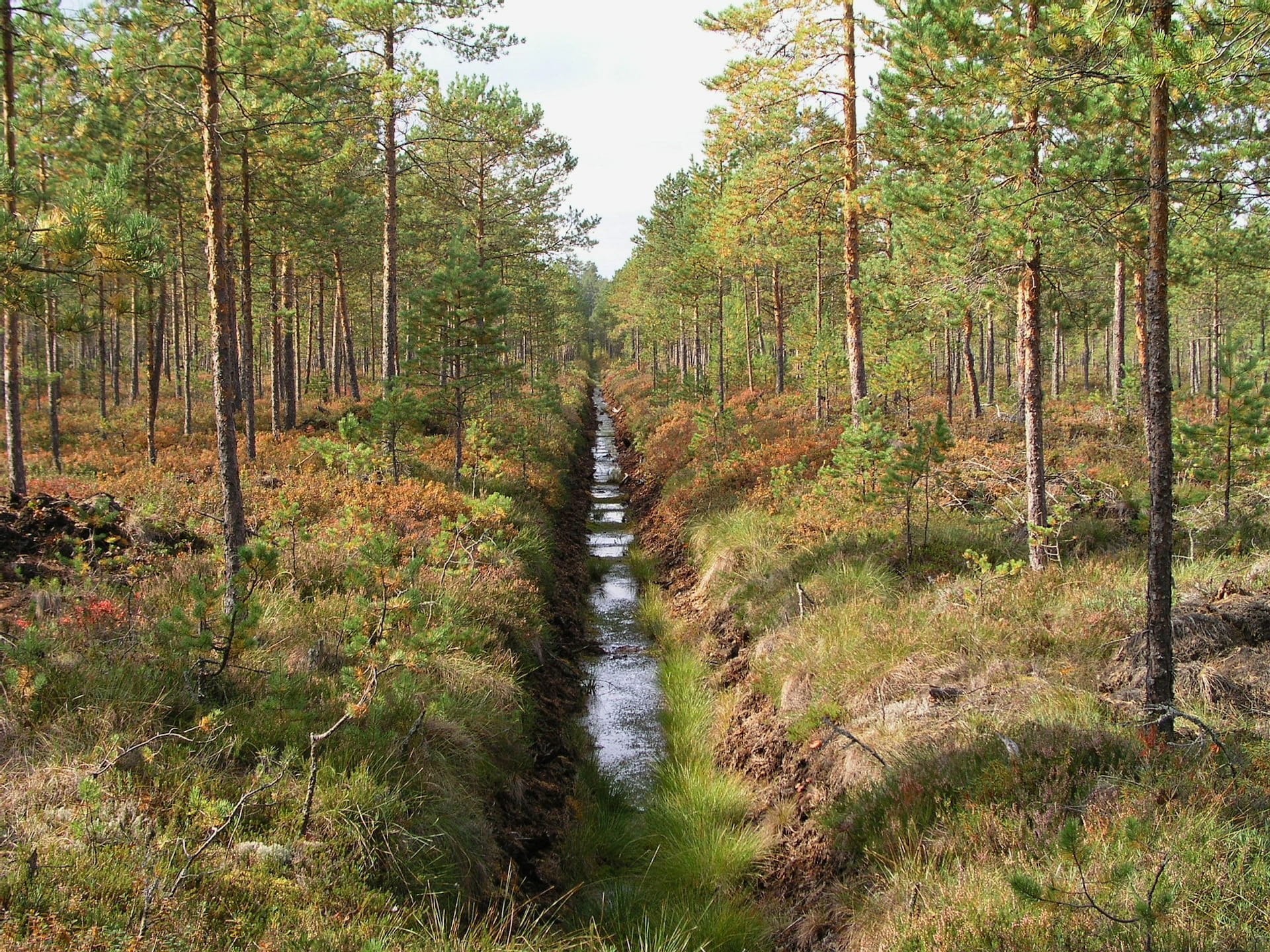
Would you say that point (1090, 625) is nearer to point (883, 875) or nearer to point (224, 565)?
point (883, 875)

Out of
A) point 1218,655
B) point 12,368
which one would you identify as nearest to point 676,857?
point 1218,655

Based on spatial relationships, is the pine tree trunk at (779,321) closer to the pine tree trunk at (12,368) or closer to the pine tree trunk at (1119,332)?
the pine tree trunk at (1119,332)

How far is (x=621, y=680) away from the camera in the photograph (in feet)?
35.2

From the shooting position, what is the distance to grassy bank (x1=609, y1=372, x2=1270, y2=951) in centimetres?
394

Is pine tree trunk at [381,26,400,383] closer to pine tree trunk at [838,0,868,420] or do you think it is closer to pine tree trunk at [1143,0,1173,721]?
pine tree trunk at [838,0,868,420]

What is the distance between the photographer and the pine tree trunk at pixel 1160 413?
508cm

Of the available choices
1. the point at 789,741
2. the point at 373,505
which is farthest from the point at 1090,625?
the point at 373,505

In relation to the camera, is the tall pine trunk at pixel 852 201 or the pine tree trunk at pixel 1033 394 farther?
the tall pine trunk at pixel 852 201

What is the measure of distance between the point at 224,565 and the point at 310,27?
20.9 ft

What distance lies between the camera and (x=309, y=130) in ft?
34.0

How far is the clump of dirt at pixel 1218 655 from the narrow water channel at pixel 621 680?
16.1 feet

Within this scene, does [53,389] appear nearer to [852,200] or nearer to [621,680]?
[621,680]

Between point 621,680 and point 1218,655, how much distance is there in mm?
7161

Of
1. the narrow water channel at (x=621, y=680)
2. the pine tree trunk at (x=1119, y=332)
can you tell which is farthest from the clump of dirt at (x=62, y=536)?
the pine tree trunk at (x=1119, y=332)
